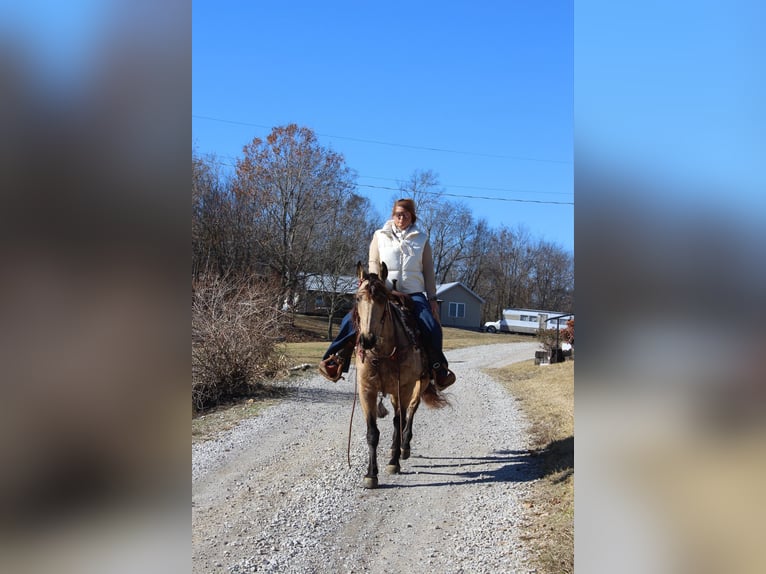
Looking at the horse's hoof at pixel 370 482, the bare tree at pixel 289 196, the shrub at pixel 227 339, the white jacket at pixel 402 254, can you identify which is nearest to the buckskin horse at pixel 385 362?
the horse's hoof at pixel 370 482

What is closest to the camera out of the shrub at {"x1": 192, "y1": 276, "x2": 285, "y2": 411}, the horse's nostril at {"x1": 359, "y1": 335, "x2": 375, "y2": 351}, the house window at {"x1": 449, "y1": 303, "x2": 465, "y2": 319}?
the horse's nostril at {"x1": 359, "y1": 335, "x2": 375, "y2": 351}

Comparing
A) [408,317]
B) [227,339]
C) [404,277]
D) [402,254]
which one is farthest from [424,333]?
[227,339]

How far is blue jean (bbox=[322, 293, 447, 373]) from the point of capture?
634 cm

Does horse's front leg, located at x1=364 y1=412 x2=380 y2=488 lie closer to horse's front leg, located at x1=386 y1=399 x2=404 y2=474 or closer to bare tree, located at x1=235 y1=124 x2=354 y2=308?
horse's front leg, located at x1=386 y1=399 x2=404 y2=474

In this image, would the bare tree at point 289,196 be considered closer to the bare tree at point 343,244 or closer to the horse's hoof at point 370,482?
the bare tree at point 343,244

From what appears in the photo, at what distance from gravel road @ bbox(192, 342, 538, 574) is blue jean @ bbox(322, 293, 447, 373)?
4.41 feet

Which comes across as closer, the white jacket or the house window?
the white jacket

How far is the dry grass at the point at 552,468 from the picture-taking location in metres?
3.98

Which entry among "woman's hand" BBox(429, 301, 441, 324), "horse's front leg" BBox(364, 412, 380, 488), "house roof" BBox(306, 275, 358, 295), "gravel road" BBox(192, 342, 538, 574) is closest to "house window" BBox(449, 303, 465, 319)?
"house roof" BBox(306, 275, 358, 295)

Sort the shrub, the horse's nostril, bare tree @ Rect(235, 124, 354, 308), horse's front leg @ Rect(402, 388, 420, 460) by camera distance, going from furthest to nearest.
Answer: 1. bare tree @ Rect(235, 124, 354, 308)
2. the shrub
3. horse's front leg @ Rect(402, 388, 420, 460)
4. the horse's nostril

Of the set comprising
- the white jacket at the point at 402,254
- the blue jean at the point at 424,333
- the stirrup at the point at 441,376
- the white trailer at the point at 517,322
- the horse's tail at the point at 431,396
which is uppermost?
the white jacket at the point at 402,254
